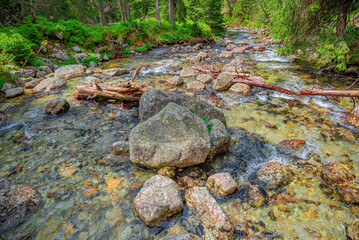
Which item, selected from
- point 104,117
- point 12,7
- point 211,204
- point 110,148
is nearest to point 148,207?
point 211,204

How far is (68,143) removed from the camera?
4234mm

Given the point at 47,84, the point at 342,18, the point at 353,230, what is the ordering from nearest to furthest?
the point at 353,230 < the point at 342,18 < the point at 47,84

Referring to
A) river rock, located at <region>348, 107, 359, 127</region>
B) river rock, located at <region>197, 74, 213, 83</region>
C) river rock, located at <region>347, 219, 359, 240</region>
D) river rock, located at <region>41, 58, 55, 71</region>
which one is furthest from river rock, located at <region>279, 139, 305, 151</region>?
river rock, located at <region>41, 58, 55, 71</region>

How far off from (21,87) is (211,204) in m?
9.72

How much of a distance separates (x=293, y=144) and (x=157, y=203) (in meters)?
3.55

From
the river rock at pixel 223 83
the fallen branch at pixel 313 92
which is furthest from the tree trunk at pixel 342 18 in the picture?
the river rock at pixel 223 83

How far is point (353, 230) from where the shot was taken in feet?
7.59

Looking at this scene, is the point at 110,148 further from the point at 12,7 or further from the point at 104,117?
the point at 12,7

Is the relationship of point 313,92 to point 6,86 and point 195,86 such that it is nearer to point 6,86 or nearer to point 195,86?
point 195,86

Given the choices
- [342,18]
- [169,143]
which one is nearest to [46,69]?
[169,143]

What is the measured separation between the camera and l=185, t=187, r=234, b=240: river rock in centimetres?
233

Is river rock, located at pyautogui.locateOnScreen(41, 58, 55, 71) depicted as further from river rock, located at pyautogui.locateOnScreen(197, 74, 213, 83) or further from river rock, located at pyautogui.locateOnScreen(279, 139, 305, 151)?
river rock, located at pyautogui.locateOnScreen(279, 139, 305, 151)

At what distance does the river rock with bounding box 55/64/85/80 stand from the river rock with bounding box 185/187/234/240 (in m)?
9.67

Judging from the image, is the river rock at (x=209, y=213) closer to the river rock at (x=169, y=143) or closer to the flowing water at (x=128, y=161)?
the flowing water at (x=128, y=161)
